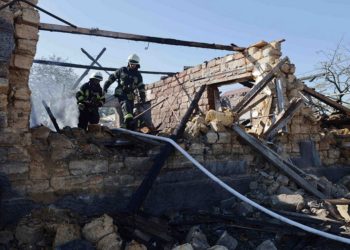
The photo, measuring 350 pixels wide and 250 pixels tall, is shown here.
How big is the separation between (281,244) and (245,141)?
7.01ft

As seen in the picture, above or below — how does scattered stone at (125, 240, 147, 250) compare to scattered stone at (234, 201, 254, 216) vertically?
below

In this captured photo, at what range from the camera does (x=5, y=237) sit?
3213 mm

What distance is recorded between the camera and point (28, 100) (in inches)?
145

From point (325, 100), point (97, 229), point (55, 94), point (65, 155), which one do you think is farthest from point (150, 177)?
point (55, 94)

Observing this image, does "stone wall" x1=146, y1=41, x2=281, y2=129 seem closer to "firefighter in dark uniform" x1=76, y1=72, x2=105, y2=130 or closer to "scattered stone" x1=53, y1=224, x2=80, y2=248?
"firefighter in dark uniform" x1=76, y1=72, x2=105, y2=130

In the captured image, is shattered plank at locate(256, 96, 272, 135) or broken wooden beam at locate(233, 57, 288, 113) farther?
shattered plank at locate(256, 96, 272, 135)

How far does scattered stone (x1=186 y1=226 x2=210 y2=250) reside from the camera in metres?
3.56

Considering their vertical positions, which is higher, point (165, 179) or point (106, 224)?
point (165, 179)

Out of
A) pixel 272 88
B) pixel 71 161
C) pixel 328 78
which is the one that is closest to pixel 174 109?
pixel 272 88

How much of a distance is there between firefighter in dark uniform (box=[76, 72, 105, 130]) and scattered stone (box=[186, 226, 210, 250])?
11.8ft

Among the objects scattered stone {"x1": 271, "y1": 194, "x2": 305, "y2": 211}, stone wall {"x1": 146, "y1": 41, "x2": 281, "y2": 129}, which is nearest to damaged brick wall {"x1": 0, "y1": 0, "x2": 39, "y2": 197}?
scattered stone {"x1": 271, "y1": 194, "x2": 305, "y2": 211}

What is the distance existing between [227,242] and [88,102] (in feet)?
13.9

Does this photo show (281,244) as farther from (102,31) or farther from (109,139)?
(102,31)

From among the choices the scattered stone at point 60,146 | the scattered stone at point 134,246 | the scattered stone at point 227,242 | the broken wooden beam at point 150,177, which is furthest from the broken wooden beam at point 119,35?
the scattered stone at point 227,242
